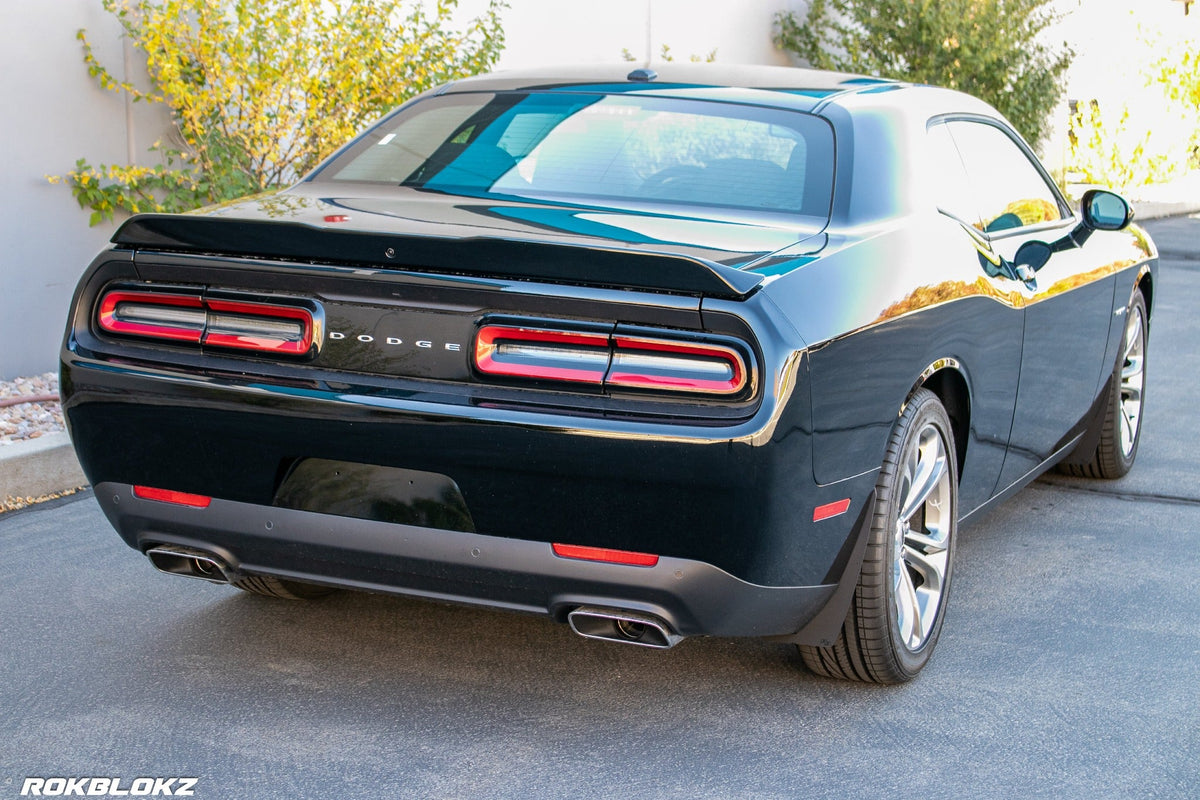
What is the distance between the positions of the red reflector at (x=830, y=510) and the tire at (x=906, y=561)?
188mm

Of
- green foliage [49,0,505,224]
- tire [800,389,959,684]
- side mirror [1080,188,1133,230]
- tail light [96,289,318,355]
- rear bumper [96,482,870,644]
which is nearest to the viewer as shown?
rear bumper [96,482,870,644]

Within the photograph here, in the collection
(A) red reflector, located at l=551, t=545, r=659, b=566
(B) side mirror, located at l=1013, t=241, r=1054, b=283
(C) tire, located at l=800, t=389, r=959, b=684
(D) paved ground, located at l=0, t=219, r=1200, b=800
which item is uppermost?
(B) side mirror, located at l=1013, t=241, r=1054, b=283

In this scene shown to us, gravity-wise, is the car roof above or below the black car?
above

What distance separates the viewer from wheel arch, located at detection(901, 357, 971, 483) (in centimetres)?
355

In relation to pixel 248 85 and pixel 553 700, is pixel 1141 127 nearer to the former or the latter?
pixel 248 85

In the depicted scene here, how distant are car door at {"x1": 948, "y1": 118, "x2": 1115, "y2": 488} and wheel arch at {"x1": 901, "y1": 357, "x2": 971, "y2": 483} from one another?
1.38 ft

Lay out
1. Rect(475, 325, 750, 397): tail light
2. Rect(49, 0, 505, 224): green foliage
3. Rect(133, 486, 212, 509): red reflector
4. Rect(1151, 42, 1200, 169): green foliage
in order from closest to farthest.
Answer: Rect(475, 325, 750, 397): tail light
Rect(133, 486, 212, 509): red reflector
Rect(49, 0, 505, 224): green foliage
Rect(1151, 42, 1200, 169): green foliage

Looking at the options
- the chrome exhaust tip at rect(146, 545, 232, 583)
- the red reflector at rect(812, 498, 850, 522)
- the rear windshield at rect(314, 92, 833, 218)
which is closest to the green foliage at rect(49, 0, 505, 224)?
the rear windshield at rect(314, 92, 833, 218)

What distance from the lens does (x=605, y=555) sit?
2.87 m

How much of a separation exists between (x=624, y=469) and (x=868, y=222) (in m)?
1.07
